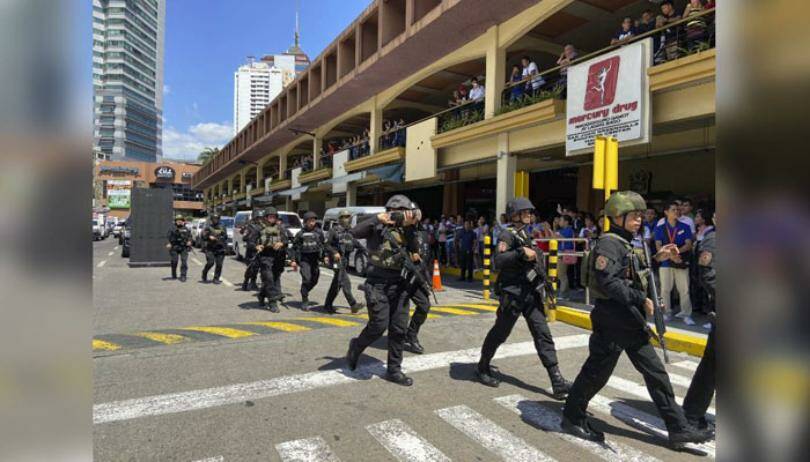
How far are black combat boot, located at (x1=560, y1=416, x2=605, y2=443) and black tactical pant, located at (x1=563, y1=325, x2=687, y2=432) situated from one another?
0.03 meters

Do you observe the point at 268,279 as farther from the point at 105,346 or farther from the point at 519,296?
the point at 519,296

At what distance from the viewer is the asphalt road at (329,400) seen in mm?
3363

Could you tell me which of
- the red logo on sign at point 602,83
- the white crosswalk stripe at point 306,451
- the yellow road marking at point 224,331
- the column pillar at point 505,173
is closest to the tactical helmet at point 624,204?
the white crosswalk stripe at point 306,451

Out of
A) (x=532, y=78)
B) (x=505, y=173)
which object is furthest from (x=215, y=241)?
(x=532, y=78)

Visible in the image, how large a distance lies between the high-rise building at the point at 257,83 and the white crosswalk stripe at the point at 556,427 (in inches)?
5991

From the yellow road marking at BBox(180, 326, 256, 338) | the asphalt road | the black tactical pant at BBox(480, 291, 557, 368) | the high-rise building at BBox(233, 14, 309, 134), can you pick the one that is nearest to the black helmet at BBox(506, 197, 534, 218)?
the black tactical pant at BBox(480, 291, 557, 368)

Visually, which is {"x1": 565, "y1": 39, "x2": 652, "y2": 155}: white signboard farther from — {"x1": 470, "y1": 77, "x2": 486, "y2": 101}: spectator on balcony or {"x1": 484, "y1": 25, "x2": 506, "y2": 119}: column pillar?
{"x1": 470, "y1": 77, "x2": 486, "y2": 101}: spectator on balcony

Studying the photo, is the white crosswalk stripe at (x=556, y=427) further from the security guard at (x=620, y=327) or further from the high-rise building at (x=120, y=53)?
the high-rise building at (x=120, y=53)

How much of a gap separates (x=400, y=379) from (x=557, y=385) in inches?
61.1

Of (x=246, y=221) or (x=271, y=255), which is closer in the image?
(x=271, y=255)

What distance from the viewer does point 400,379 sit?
4.70 metres
